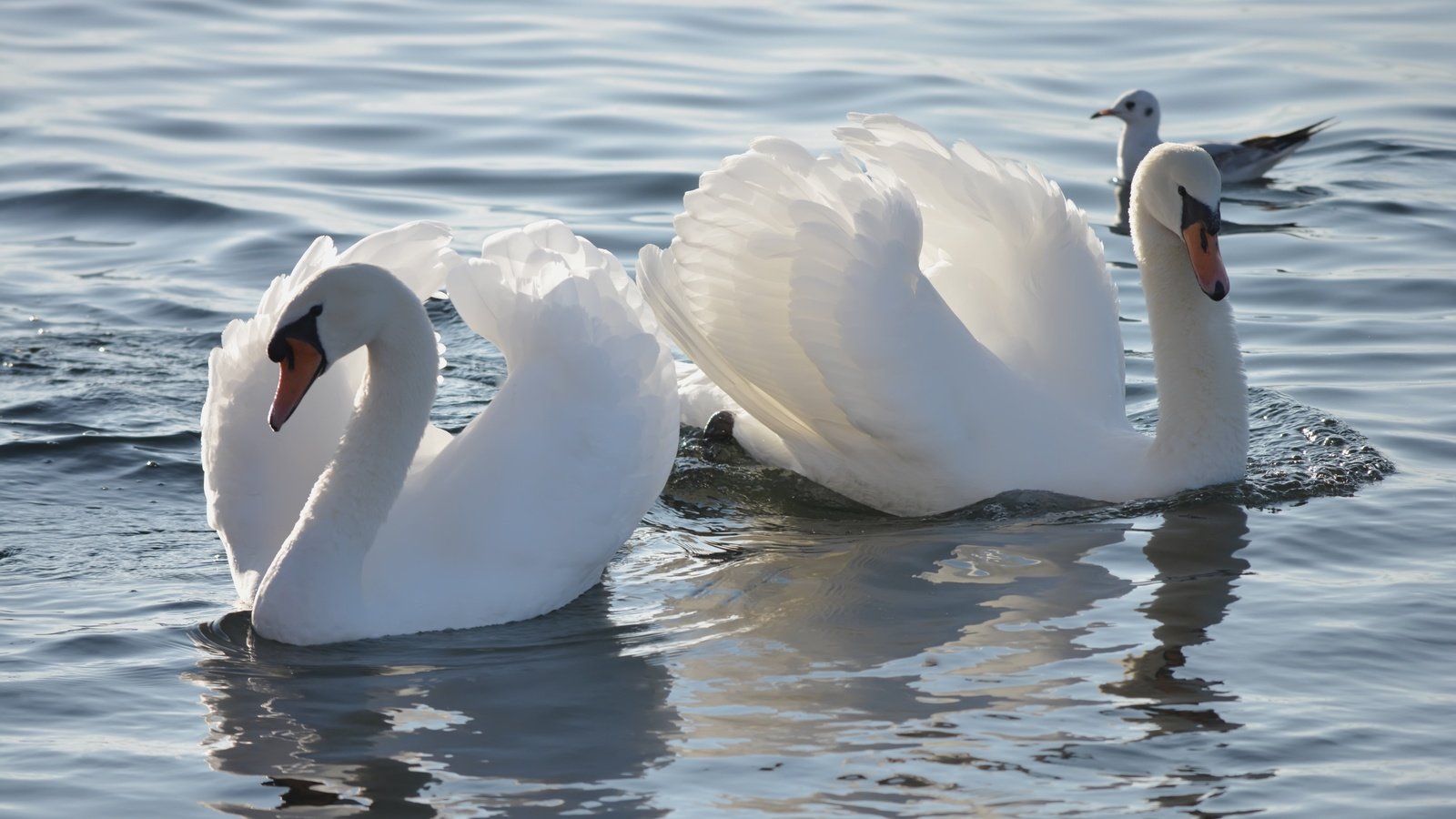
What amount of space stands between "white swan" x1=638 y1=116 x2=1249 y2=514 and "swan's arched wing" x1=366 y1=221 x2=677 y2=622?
0.66 m

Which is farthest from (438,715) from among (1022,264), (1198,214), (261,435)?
(1198,214)

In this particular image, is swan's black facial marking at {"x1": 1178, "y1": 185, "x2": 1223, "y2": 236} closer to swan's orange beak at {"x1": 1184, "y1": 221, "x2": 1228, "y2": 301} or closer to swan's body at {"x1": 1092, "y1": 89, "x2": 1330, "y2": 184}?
swan's orange beak at {"x1": 1184, "y1": 221, "x2": 1228, "y2": 301}

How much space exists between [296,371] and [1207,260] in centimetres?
344

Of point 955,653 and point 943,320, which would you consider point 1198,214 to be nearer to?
A: point 943,320

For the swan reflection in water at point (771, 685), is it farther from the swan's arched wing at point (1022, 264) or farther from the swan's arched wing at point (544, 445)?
the swan's arched wing at point (1022, 264)

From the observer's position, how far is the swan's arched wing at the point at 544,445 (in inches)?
246

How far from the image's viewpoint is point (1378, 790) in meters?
5.24

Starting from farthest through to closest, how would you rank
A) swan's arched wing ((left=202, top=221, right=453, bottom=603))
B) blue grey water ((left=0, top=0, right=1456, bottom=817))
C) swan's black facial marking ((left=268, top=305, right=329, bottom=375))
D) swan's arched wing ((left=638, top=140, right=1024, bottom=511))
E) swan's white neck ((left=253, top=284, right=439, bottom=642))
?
swan's arched wing ((left=638, top=140, right=1024, bottom=511)) < swan's arched wing ((left=202, top=221, right=453, bottom=603)) < swan's white neck ((left=253, top=284, right=439, bottom=642)) < swan's black facial marking ((left=268, top=305, right=329, bottom=375)) < blue grey water ((left=0, top=0, right=1456, bottom=817))

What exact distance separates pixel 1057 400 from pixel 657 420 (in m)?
1.71

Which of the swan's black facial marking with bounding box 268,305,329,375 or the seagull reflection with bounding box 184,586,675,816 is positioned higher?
the swan's black facial marking with bounding box 268,305,329,375

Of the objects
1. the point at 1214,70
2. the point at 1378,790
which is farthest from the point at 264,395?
the point at 1214,70

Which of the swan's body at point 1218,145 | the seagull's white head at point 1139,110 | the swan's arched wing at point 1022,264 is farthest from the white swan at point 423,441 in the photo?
the seagull's white head at point 1139,110

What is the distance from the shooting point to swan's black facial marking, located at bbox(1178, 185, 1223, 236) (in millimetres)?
7434

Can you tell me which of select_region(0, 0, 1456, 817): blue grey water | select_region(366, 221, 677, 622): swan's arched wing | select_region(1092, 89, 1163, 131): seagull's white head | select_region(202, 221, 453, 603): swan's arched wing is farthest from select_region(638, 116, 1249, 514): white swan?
select_region(1092, 89, 1163, 131): seagull's white head
